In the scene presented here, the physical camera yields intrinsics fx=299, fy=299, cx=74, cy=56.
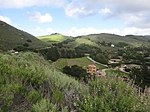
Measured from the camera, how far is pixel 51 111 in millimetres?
4477

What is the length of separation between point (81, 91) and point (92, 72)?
230 cm

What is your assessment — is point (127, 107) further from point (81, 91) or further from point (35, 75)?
point (35, 75)

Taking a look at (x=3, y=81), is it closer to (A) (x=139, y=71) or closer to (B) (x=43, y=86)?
(B) (x=43, y=86)

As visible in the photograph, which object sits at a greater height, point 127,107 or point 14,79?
point 14,79

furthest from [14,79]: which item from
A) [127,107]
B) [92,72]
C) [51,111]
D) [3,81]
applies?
[92,72]

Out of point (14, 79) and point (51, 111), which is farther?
point (14, 79)

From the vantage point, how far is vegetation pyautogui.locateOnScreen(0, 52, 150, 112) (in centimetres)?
500

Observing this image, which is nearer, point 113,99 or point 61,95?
point 113,99

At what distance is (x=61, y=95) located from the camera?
5535 millimetres

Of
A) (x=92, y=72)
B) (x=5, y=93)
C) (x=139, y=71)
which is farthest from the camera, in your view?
(x=139, y=71)

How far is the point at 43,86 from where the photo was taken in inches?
243

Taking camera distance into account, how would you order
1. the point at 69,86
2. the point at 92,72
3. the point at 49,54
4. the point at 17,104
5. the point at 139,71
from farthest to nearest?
the point at 49,54 → the point at 139,71 → the point at 92,72 → the point at 69,86 → the point at 17,104

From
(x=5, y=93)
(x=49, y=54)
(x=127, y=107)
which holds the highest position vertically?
(x=5, y=93)

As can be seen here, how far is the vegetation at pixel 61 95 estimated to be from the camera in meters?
5.00
